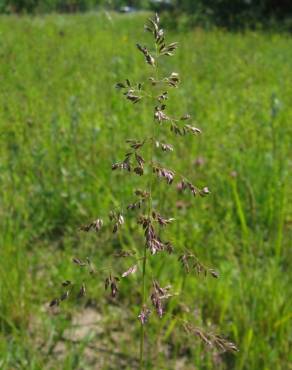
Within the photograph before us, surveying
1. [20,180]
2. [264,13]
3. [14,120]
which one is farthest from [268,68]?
[264,13]

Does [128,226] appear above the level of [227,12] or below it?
below

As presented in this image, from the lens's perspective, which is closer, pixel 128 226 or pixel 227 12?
pixel 128 226

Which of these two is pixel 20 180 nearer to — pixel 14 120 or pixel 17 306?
pixel 14 120

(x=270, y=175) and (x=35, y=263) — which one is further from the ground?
(x=270, y=175)

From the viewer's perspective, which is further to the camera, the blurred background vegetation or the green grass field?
the blurred background vegetation

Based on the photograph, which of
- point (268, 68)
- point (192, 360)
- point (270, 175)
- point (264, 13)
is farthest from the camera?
point (264, 13)

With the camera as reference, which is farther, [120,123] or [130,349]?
[120,123]

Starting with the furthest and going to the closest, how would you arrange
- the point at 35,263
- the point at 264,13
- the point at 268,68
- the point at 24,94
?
the point at 264,13, the point at 268,68, the point at 24,94, the point at 35,263

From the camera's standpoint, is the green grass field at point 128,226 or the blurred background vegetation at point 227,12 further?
the blurred background vegetation at point 227,12
